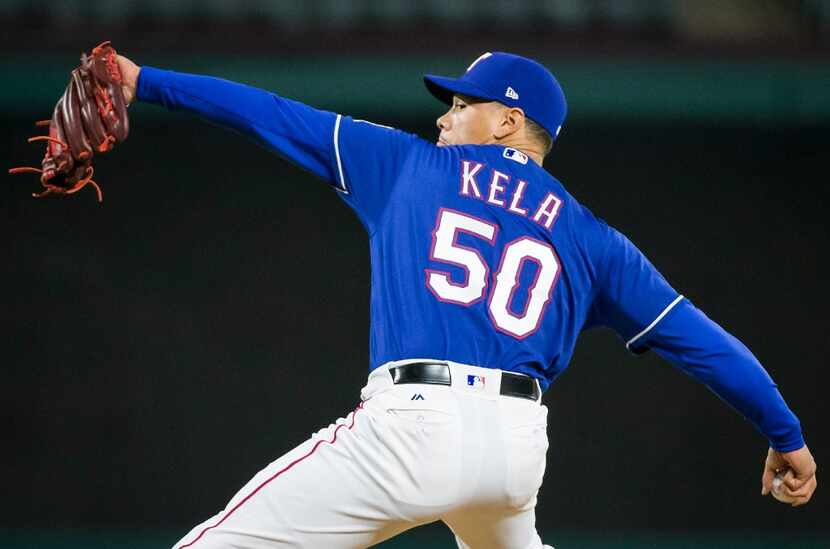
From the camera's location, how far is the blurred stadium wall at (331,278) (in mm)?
5773

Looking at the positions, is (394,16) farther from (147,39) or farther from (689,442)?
(689,442)

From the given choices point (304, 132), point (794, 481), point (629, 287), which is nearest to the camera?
point (304, 132)

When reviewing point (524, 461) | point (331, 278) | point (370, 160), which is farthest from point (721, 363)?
point (331, 278)

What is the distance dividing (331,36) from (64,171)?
300cm

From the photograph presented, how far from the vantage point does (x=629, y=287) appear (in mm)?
2826

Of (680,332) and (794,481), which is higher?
(680,332)

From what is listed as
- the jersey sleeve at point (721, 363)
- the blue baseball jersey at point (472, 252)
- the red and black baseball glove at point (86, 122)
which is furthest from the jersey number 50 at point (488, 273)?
the red and black baseball glove at point (86, 122)

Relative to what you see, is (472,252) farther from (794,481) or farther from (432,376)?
(794,481)

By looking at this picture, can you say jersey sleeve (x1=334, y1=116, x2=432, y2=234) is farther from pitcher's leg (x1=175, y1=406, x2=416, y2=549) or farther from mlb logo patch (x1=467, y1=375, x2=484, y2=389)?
pitcher's leg (x1=175, y1=406, x2=416, y2=549)

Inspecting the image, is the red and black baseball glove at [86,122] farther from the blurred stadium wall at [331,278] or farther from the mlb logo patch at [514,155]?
the blurred stadium wall at [331,278]

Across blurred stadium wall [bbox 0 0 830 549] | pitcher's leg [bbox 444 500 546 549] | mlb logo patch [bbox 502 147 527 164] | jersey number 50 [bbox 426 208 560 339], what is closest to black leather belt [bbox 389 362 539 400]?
jersey number 50 [bbox 426 208 560 339]

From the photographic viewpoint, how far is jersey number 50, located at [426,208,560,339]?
260 centimetres

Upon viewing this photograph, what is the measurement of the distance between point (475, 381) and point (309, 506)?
449 millimetres

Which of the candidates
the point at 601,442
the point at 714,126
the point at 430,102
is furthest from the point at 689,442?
the point at 430,102
